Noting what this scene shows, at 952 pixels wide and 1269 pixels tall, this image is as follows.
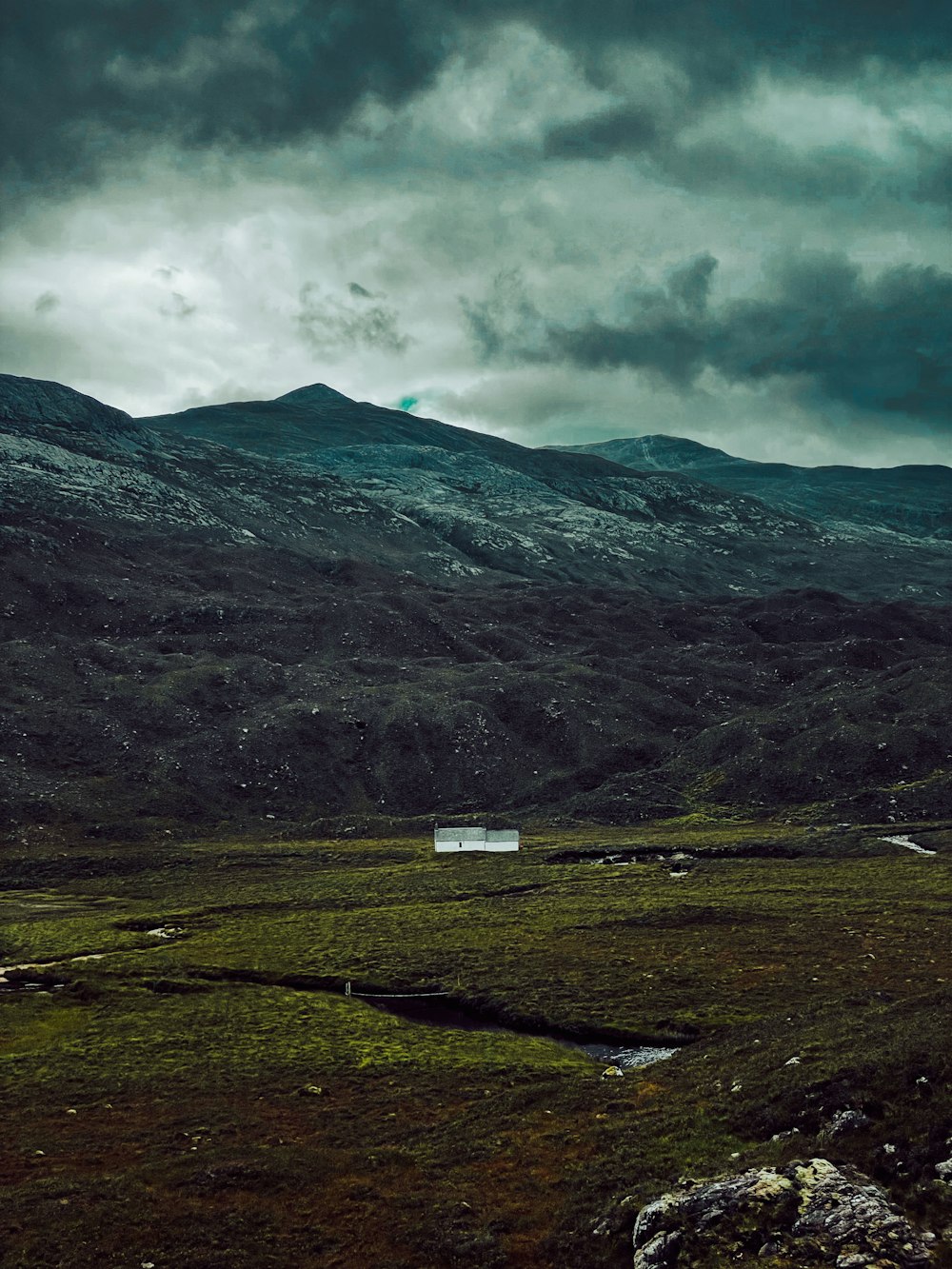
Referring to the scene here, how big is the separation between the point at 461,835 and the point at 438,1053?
2400 inches

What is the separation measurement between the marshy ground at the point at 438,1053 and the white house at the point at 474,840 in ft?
40.1

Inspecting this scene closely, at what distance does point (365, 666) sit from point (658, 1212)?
148432 millimetres

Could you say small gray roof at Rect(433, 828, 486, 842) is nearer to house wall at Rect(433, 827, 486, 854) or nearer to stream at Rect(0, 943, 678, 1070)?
house wall at Rect(433, 827, 486, 854)

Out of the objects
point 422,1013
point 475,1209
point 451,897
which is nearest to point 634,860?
point 451,897

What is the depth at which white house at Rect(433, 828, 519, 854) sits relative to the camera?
111m

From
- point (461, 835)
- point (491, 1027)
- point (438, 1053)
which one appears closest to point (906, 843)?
point (461, 835)

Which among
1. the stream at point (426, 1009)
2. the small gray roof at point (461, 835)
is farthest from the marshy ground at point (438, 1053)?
the small gray roof at point (461, 835)

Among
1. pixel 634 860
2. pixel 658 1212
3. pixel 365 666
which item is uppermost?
pixel 365 666

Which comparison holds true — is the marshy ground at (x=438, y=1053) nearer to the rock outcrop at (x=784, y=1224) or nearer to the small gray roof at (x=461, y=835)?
the rock outcrop at (x=784, y=1224)

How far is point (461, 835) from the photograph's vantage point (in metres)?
112

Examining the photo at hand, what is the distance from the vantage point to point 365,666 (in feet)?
568

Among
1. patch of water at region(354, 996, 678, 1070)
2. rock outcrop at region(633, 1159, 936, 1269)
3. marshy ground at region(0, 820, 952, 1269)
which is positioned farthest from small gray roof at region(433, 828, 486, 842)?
rock outcrop at region(633, 1159, 936, 1269)

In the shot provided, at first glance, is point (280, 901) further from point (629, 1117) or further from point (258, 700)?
point (258, 700)

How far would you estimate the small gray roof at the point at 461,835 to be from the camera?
367 feet
